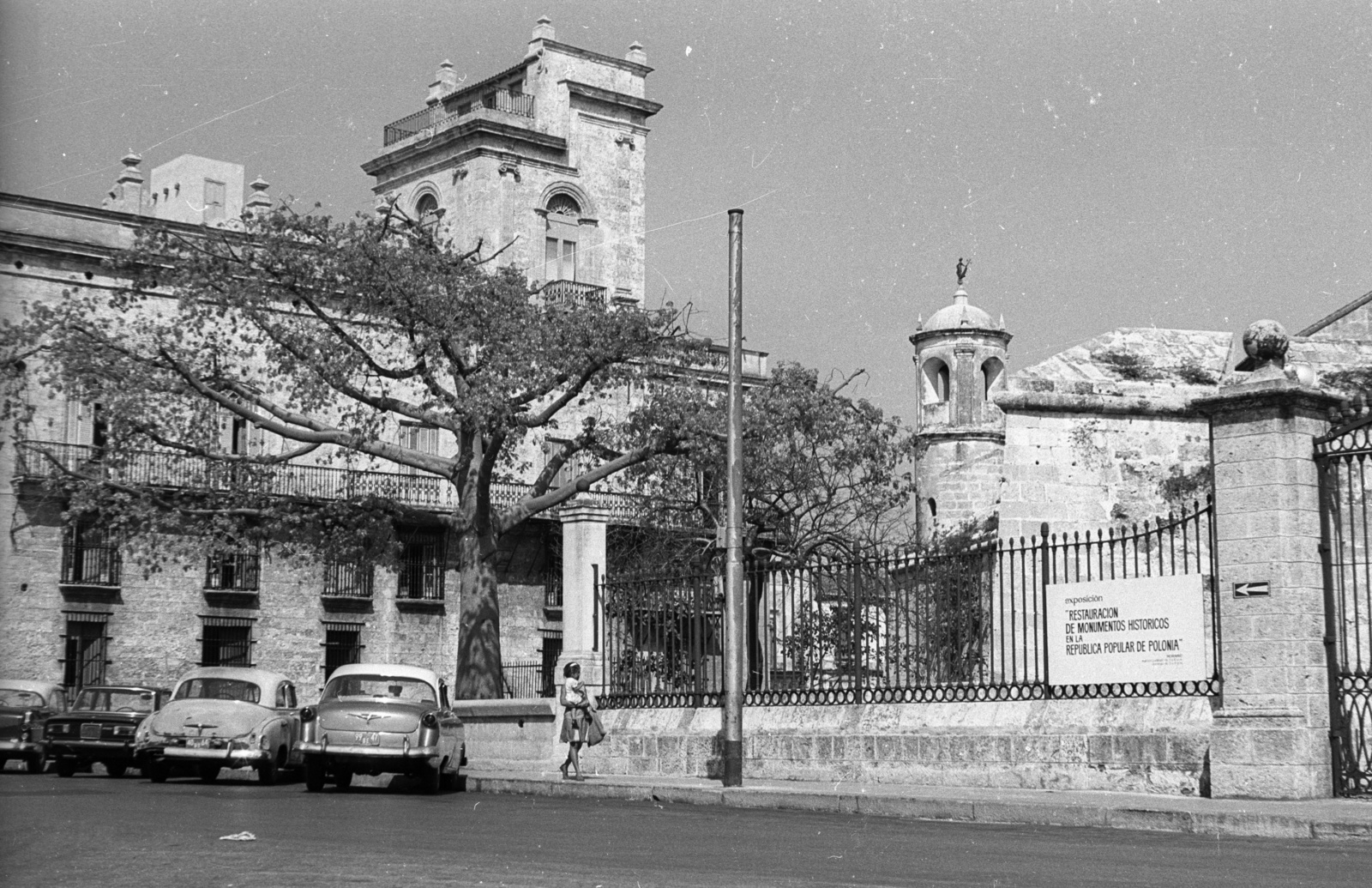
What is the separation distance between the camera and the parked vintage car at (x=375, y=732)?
1905cm

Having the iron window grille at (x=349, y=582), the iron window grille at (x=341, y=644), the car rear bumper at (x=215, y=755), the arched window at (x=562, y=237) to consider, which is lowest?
the car rear bumper at (x=215, y=755)

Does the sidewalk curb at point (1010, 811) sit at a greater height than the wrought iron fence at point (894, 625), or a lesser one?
lesser

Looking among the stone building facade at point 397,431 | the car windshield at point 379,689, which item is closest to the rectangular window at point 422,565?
the stone building facade at point 397,431

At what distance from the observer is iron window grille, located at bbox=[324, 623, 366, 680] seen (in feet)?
147

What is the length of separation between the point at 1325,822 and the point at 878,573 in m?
7.04

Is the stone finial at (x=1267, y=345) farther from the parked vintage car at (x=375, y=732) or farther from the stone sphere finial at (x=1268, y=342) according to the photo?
the parked vintage car at (x=375, y=732)

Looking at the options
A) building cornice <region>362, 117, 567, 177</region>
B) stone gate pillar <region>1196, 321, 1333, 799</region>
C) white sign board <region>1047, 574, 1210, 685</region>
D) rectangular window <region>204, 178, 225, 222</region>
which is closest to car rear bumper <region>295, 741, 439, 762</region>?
white sign board <region>1047, 574, 1210, 685</region>

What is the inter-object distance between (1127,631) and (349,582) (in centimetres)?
3218

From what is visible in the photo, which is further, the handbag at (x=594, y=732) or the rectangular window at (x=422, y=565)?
the rectangular window at (x=422, y=565)

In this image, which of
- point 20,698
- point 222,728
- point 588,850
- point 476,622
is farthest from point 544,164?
point 588,850

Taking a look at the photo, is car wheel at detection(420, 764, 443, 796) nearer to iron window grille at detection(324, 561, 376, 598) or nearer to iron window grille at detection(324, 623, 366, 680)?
iron window grille at detection(324, 561, 376, 598)

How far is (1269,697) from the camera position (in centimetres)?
1462

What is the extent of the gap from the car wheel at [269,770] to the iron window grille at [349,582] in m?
23.4

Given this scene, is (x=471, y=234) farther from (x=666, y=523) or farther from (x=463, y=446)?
(x=463, y=446)
